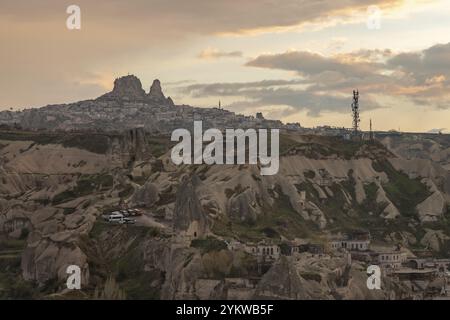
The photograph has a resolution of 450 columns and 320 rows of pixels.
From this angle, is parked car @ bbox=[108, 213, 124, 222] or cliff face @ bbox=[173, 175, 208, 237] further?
parked car @ bbox=[108, 213, 124, 222]

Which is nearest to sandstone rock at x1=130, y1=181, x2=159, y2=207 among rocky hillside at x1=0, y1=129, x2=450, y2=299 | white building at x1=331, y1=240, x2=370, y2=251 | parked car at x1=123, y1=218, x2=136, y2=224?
rocky hillside at x1=0, y1=129, x2=450, y2=299

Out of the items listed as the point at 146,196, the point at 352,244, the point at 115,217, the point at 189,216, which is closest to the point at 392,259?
the point at 352,244

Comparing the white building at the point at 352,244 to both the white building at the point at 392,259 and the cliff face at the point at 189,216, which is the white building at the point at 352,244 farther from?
the cliff face at the point at 189,216

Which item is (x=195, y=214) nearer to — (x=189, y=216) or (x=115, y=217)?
(x=189, y=216)

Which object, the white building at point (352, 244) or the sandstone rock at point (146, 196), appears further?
the sandstone rock at point (146, 196)

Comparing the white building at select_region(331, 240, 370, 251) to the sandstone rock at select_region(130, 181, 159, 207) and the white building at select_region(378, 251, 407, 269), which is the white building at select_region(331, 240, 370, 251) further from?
the sandstone rock at select_region(130, 181, 159, 207)

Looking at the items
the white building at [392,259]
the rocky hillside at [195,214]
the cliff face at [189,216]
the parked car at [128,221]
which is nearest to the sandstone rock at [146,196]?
the rocky hillside at [195,214]
